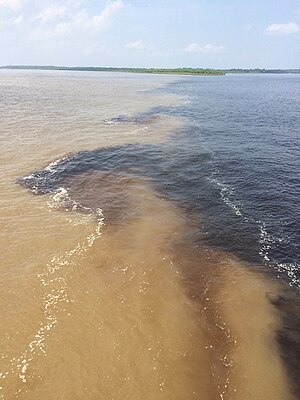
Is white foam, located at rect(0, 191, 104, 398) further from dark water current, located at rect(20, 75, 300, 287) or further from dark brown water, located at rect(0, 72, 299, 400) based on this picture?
dark water current, located at rect(20, 75, 300, 287)

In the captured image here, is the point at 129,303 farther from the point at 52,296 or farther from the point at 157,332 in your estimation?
the point at 52,296

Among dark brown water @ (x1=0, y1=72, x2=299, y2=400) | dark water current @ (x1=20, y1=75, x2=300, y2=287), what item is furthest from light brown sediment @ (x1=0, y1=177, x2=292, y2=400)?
dark water current @ (x1=20, y1=75, x2=300, y2=287)

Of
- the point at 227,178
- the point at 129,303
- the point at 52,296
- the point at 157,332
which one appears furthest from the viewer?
the point at 227,178

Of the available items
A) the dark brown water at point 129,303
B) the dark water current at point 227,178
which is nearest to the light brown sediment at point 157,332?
the dark brown water at point 129,303

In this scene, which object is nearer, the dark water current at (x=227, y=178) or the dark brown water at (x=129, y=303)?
the dark brown water at (x=129, y=303)

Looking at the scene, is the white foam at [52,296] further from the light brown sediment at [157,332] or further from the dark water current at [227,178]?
the dark water current at [227,178]

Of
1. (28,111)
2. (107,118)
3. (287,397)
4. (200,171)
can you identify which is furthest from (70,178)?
(28,111)

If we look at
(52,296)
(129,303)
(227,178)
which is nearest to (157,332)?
(129,303)

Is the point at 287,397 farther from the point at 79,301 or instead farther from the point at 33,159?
the point at 33,159

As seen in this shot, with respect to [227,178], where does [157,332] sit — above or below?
below
